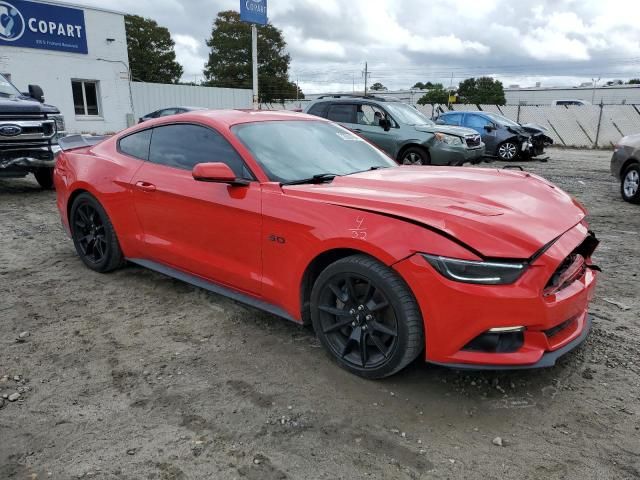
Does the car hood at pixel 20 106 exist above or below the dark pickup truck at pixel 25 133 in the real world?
above

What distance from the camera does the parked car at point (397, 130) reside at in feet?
33.4

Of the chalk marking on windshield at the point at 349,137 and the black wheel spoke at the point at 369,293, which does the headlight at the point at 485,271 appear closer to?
the black wheel spoke at the point at 369,293

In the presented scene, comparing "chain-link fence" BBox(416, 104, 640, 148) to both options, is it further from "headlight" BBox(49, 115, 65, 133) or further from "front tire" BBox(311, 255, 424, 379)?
"front tire" BBox(311, 255, 424, 379)

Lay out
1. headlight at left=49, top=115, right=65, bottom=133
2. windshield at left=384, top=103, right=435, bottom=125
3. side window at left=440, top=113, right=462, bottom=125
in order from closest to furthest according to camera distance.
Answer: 1. headlight at left=49, top=115, right=65, bottom=133
2. windshield at left=384, top=103, right=435, bottom=125
3. side window at left=440, top=113, right=462, bottom=125

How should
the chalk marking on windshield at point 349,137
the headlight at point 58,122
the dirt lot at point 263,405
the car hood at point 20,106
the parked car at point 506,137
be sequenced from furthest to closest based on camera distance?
the parked car at point 506,137 → the headlight at point 58,122 → the car hood at point 20,106 → the chalk marking on windshield at point 349,137 → the dirt lot at point 263,405

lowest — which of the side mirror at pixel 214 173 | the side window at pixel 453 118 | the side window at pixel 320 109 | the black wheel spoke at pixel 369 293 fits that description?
the black wheel spoke at pixel 369 293

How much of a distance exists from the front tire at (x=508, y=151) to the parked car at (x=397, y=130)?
5034 millimetres

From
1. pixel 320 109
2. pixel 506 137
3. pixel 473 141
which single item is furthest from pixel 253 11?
pixel 506 137

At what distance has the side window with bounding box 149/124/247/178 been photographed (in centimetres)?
349

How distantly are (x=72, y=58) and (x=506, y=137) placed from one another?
16.8m

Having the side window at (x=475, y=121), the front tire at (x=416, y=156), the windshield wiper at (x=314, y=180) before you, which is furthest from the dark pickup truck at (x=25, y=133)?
the side window at (x=475, y=121)

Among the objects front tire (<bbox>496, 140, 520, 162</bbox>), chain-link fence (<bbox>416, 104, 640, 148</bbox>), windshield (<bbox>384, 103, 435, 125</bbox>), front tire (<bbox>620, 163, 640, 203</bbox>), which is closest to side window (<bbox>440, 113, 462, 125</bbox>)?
front tire (<bbox>496, 140, 520, 162</bbox>)

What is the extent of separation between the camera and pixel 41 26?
61.8 ft

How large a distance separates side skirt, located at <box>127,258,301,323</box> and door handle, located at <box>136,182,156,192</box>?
621mm
